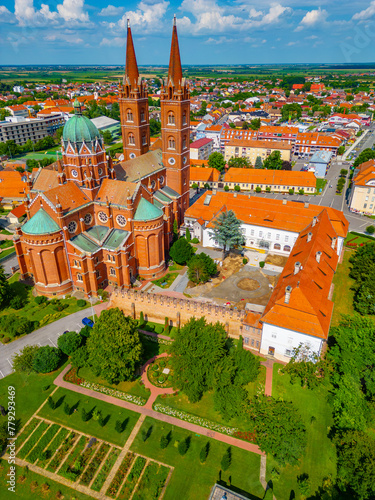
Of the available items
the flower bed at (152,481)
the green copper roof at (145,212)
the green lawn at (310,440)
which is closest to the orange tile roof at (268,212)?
the green copper roof at (145,212)

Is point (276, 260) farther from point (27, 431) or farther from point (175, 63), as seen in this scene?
point (27, 431)

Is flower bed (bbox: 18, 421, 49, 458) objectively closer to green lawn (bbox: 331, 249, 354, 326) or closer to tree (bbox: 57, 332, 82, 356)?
tree (bbox: 57, 332, 82, 356)

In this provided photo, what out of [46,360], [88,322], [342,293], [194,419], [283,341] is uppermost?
[283,341]

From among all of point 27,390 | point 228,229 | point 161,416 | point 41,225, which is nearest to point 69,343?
point 27,390

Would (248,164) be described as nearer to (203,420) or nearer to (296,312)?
(296,312)

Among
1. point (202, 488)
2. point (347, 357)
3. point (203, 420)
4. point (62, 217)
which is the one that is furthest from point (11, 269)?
point (347, 357)

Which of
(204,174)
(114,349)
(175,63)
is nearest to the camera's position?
(114,349)

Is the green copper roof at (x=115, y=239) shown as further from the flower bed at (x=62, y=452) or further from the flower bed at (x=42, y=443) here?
the flower bed at (x=62, y=452)
